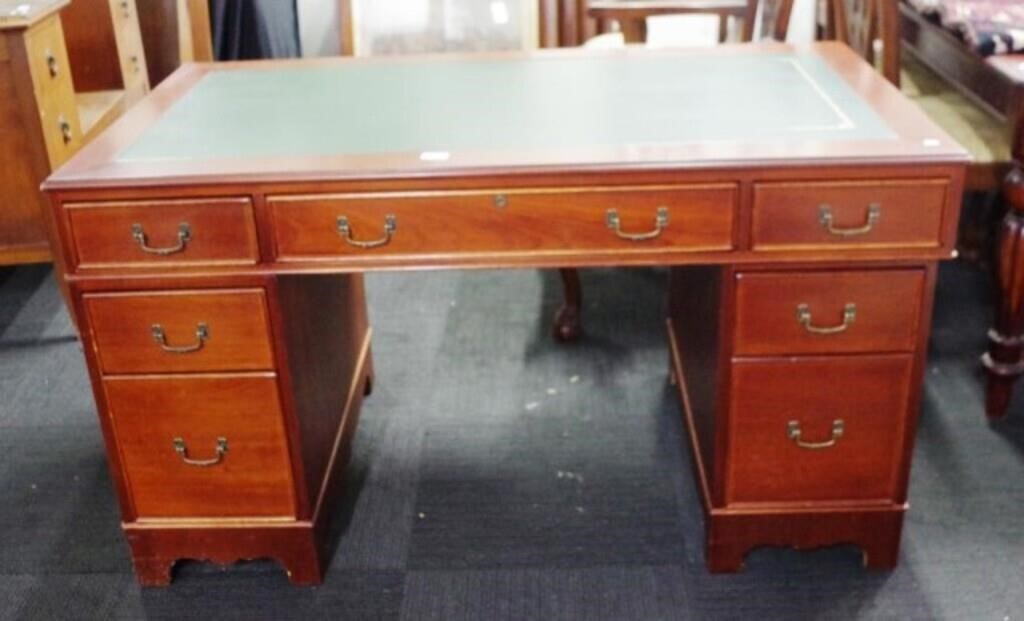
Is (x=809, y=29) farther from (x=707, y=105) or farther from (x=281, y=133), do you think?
(x=281, y=133)

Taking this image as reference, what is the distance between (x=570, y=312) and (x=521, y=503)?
661 millimetres

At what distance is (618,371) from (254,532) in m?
0.98

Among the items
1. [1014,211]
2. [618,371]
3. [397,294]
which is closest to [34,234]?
[397,294]

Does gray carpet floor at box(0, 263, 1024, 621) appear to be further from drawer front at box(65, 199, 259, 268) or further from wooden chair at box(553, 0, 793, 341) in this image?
drawer front at box(65, 199, 259, 268)

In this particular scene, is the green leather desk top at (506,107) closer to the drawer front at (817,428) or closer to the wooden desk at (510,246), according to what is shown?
the wooden desk at (510,246)

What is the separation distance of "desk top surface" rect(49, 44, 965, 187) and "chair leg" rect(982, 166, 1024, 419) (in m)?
0.42

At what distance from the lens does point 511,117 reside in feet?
5.58

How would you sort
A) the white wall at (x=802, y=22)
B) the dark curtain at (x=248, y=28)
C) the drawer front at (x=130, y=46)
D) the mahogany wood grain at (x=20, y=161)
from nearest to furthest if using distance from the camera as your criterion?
the mahogany wood grain at (x=20, y=161) < the drawer front at (x=130, y=46) < the dark curtain at (x=248, y=28) < the white wall at (x=802, y=22)

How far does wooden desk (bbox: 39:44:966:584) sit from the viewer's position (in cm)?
151

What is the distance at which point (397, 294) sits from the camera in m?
2.89

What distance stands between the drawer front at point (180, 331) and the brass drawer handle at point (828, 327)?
79cm

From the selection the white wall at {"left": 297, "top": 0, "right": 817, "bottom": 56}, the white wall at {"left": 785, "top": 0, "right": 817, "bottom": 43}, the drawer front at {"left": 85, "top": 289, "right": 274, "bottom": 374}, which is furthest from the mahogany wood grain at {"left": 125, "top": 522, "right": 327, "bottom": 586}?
the white wall at {"left": 785, "top": 0, "right": 817, "bottom": 43}

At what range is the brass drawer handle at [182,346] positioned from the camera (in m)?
1.61

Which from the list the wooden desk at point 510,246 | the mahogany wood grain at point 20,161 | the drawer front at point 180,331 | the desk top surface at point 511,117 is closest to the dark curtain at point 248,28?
the mahogany wood grain at point 20,161
